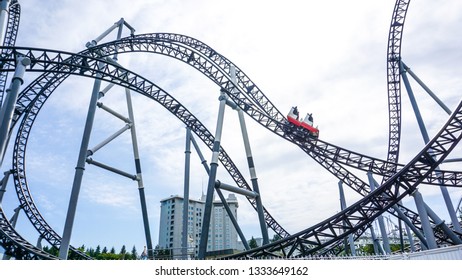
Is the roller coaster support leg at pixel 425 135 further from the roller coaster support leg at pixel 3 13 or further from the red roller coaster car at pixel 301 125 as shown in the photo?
the roller coaster support leg at pixel 3 13

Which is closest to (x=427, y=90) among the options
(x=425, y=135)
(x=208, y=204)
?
(x=425, y=135)

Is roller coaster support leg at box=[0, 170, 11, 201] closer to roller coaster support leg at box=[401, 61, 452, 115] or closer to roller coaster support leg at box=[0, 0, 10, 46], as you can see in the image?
roller coaster support leg at box=[0, 0, 10, 46]

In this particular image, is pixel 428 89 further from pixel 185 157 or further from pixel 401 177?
pixel 185 157

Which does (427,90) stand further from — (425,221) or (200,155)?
(200,155)

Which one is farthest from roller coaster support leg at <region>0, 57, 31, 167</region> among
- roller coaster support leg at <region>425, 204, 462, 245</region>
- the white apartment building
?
the white apartment building
